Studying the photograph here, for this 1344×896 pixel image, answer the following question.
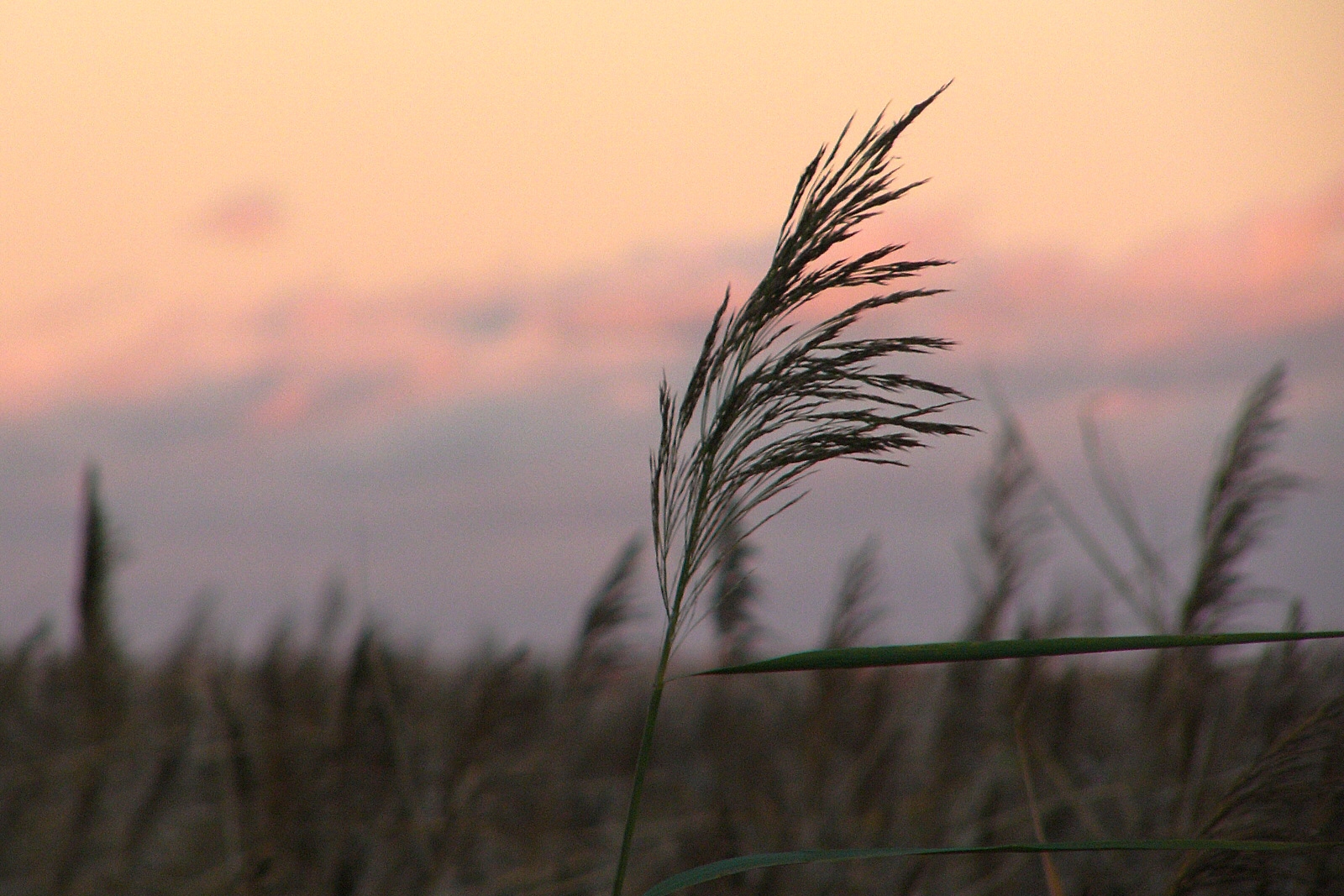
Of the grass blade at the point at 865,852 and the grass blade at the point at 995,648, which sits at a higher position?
the grass blade at the point at 995,648

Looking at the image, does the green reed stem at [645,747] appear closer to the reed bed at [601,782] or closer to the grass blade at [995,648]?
the grass blade at [995,648]

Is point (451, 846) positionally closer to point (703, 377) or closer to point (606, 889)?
point (606, 889)

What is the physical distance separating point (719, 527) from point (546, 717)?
2.32 meters

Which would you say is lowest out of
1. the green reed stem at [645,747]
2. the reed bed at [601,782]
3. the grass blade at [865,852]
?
the reed bed at [601,782]

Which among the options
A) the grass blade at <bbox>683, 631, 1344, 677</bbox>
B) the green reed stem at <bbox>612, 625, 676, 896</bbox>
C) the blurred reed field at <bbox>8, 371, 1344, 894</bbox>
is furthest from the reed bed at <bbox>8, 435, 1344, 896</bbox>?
the green reed stem at <bbox>612, 625, 676, 896</bbox>

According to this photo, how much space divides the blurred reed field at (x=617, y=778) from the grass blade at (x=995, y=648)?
0.56m

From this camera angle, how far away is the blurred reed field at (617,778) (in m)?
2.41

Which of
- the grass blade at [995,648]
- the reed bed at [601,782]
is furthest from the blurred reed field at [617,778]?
the grass blade at [995,648]

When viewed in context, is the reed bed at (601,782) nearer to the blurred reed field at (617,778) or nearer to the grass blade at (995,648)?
the blurred reed field at (617,778)

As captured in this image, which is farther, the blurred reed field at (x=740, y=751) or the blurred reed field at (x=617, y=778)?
the blurred reed field at (x=617, y=778)

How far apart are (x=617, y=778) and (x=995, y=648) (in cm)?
364

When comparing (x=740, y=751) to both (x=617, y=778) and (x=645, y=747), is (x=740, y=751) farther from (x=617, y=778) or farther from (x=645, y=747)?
(x=645, y=747)

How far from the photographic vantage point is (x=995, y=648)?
3.98 feet

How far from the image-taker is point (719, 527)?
4.24 feet
